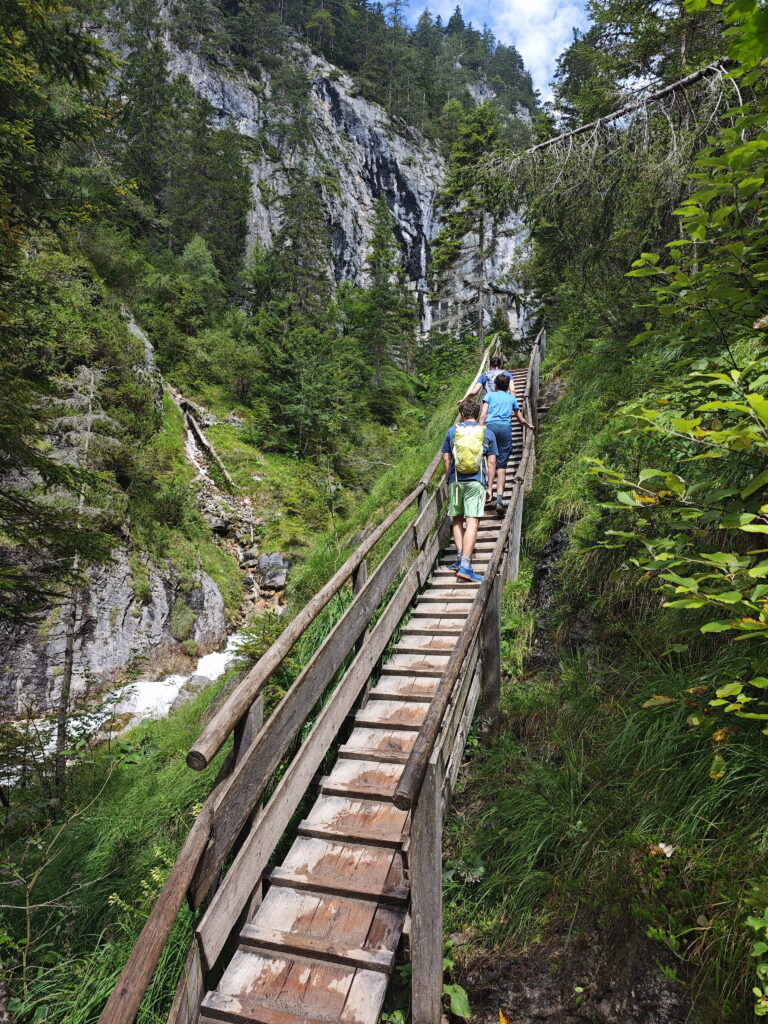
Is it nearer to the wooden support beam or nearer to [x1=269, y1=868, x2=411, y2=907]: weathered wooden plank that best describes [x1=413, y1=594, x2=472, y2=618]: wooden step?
[x1=269, y1=868, x2=411, y2=907]: weathered wooden plank

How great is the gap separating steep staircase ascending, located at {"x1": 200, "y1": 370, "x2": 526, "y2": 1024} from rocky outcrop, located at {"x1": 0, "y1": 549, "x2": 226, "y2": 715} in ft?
18.5

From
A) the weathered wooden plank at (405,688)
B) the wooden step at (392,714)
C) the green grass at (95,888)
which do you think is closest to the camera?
the green grass at (95,888)

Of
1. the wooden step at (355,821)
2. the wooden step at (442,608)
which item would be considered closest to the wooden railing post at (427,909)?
the wooden step at (355,821)

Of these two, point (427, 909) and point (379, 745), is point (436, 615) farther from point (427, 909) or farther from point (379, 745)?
point (427, 909)

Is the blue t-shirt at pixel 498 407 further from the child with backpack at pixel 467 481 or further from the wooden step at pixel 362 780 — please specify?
the wooden step at pixel 362 780

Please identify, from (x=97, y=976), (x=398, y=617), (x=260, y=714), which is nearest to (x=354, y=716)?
(x=398, y=617)

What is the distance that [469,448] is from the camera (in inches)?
231

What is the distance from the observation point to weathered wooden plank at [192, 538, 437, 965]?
237 cm

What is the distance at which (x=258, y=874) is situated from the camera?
2.71 meters

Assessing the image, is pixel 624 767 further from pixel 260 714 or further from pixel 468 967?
pixel 260 714

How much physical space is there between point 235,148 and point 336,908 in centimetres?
4293

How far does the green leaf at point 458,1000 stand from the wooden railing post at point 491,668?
1733 mm

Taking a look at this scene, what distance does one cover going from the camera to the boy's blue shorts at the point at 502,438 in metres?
7.53

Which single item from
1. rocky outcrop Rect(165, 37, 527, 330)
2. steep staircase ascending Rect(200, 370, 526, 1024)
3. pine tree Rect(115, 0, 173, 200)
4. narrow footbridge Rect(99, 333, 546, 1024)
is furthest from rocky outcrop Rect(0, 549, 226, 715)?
rocky outcrop Rect(165, 37, 527, 330)
